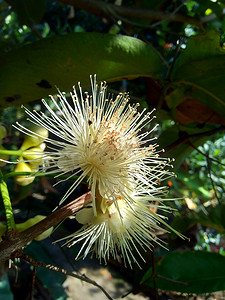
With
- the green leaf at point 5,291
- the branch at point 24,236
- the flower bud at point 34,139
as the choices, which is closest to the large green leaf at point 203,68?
the flower bud at point 34,139

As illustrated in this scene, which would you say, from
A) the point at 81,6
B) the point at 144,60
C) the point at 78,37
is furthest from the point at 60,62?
the point at 81,6

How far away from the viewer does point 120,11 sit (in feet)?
5.16

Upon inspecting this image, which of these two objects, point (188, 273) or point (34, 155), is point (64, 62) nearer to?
point (34, 155)

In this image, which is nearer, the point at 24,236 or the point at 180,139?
the point at 24,236

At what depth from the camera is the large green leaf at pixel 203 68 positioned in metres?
1.00

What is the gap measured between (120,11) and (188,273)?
126cm

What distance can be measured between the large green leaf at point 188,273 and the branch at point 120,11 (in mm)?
1111

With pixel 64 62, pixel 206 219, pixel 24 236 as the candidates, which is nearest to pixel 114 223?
pixel 24 236

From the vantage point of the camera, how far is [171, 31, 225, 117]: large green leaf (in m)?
1.00

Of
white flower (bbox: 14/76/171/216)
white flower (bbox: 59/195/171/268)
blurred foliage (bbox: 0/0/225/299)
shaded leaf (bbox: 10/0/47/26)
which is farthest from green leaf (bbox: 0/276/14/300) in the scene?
shaded leaf (bbox: 10/0/47/26)

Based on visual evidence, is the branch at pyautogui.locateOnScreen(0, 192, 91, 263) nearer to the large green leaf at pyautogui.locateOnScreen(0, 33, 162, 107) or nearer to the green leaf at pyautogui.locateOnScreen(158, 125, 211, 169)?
the large green leaf at pyautogui.locateOnScreen(0, 33, 162, 107)

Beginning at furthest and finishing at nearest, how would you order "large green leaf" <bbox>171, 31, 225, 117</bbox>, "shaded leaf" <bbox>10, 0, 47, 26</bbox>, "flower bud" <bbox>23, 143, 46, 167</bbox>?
"shaded leaf" <bbox>10, 0, 47, 26</bbox>, "large green leaf" <bbox>171, 31, 225, 117</bbox>, "flower bud" <bbox>23, 143, 46, 167</bbox>

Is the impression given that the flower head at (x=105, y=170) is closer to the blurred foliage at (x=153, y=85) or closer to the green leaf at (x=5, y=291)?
the blurred foliage at (x=153, y=85)

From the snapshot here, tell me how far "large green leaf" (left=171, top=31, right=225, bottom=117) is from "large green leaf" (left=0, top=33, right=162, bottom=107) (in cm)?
14
